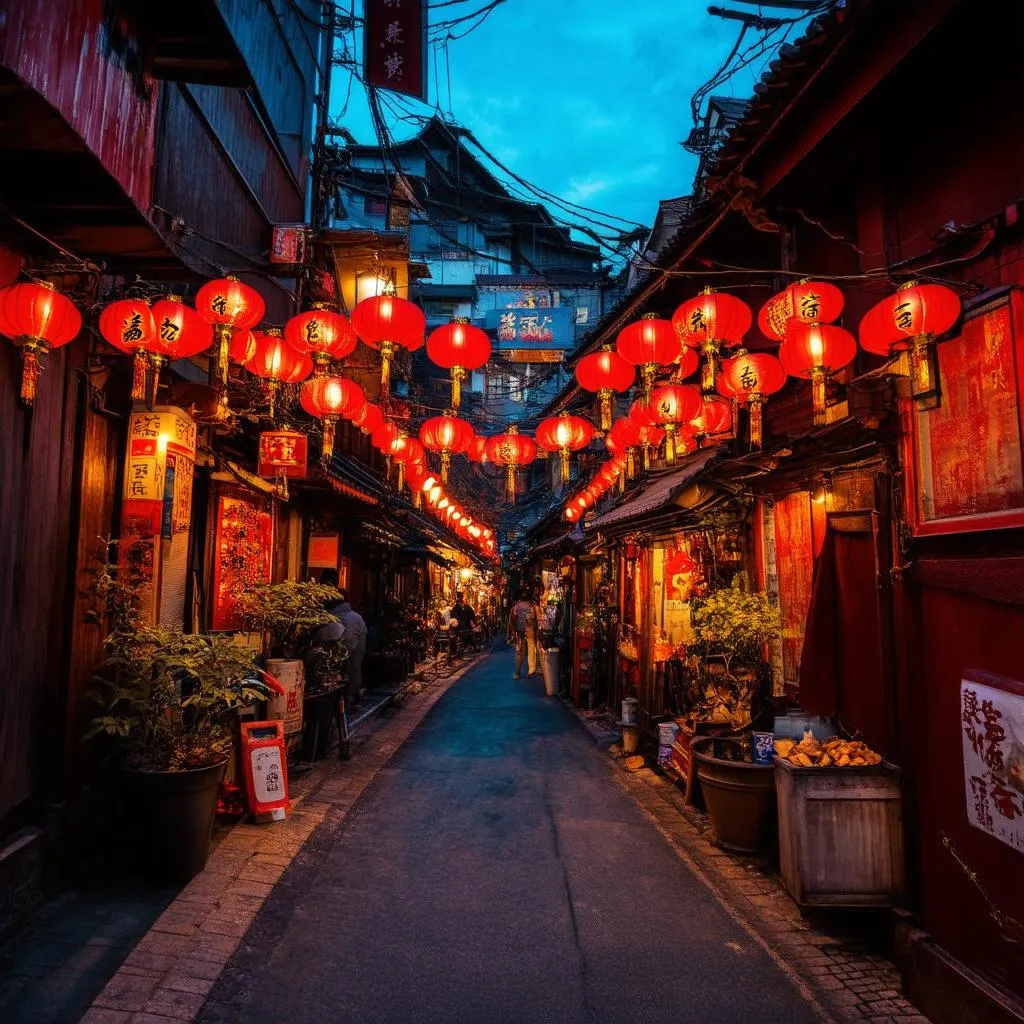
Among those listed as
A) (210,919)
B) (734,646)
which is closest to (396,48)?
(734,646)

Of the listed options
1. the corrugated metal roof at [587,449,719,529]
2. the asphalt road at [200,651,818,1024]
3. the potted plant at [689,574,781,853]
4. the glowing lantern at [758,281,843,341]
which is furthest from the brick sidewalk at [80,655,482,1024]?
the glowing lantern at [758,281,843,341]

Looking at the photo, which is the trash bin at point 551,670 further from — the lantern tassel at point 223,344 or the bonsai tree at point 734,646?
the lantern tassel at point 223,344

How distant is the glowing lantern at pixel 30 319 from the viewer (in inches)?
221

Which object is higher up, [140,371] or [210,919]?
[140,371]

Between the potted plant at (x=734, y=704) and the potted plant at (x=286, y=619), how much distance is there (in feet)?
20.4

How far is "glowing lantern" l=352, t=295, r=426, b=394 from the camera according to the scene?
366 inches

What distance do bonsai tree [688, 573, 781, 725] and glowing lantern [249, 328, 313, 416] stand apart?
686cm

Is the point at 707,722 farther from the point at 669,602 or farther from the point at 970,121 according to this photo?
the point at 970,121

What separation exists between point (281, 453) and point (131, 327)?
4068 mm

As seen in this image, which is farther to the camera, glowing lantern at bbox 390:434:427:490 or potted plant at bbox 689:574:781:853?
glowing lantern at bbox 390:434:427:490

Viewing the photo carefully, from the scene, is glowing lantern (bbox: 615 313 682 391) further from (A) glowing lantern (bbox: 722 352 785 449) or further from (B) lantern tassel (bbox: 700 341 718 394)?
(A) glowing lantern (bbox: 722 352 785 449)

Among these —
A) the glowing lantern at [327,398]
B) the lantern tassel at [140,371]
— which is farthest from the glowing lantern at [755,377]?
the lantern tassel at [140,371]

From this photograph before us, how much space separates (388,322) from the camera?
934 cm

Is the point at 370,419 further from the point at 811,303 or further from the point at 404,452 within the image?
the point at 811,303
